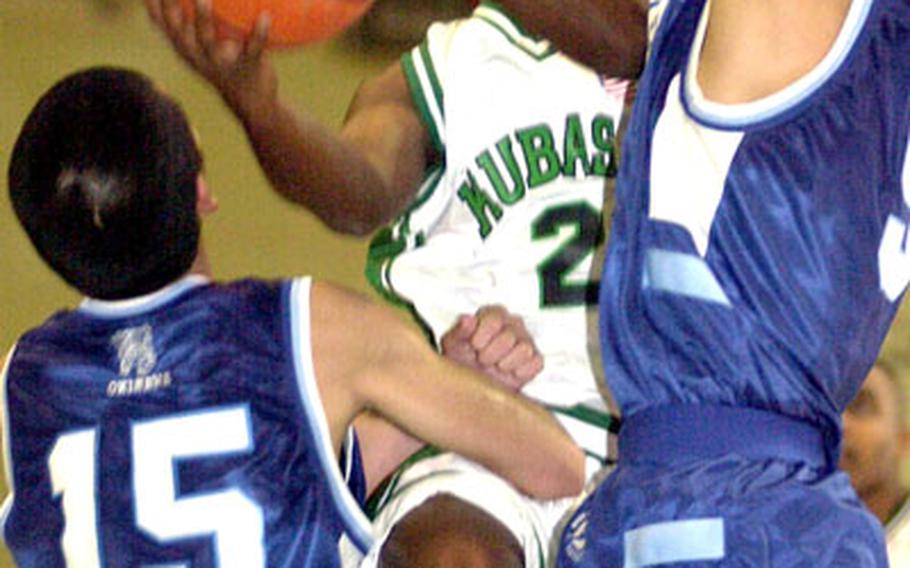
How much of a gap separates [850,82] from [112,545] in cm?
89

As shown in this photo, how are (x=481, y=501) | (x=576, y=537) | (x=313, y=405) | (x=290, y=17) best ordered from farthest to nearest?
(x=290, y=17)
(x=481, y=501)
(x=313, y=405)
(x=576, y=537)

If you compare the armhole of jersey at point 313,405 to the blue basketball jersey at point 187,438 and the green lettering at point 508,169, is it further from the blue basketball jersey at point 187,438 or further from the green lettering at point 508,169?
the green lettering at point 508,169

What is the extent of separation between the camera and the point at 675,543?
171cm

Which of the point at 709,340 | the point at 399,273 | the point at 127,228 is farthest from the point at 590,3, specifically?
the point at 709,340

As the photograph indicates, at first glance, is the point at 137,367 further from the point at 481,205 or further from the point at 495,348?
the point at 481,205

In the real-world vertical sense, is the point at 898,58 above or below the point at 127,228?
above

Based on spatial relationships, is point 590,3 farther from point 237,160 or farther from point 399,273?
point 237,160

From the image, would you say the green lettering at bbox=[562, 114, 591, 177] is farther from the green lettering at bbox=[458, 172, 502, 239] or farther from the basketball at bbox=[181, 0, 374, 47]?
the basketball at bbox=[181, 0, 374, 47]

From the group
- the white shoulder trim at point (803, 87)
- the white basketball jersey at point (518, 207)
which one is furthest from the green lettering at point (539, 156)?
the white shoulder trim at point (803, 87)

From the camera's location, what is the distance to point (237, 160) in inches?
177

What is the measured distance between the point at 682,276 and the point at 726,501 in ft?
0.63

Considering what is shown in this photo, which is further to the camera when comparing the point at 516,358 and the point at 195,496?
the point at 516,358

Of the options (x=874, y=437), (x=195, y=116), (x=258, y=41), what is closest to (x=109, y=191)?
(x=258, y=41)

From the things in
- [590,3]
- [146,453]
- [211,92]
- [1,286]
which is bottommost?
[1,286]
